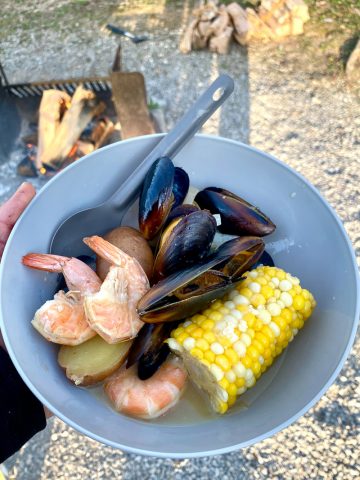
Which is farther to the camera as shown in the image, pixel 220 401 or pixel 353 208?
pixel 353 208

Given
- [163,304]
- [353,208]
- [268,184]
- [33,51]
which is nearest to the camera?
[163,304]

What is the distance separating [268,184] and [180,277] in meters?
0.46

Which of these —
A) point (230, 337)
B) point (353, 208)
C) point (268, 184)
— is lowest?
point (353, 208)

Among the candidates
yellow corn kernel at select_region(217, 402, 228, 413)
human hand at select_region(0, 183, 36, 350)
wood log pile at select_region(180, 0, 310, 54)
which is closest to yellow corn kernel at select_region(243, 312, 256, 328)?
yellow corn kernel at select_region(217, 402, 228, 413)

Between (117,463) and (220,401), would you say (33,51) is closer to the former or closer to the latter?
(117,463)

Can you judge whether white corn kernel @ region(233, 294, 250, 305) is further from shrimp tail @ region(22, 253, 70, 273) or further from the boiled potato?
shrimp tail @ region(22, 253, 70, 273)

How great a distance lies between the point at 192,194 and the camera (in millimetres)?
1451

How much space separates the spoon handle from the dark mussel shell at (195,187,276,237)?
0.19 metres

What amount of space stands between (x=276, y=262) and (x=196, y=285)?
0.35m

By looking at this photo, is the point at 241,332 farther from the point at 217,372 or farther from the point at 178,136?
the point at 178,136

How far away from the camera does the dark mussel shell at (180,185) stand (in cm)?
137

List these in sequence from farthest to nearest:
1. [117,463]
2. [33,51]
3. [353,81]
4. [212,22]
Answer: [33,51], [212,22], [353,81], [117,463]

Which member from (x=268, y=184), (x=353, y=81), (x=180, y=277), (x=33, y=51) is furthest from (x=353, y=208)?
(x=33, y=51)

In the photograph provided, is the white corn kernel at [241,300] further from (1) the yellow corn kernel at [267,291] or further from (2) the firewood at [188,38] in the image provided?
(2) the firewood at [188,38]
